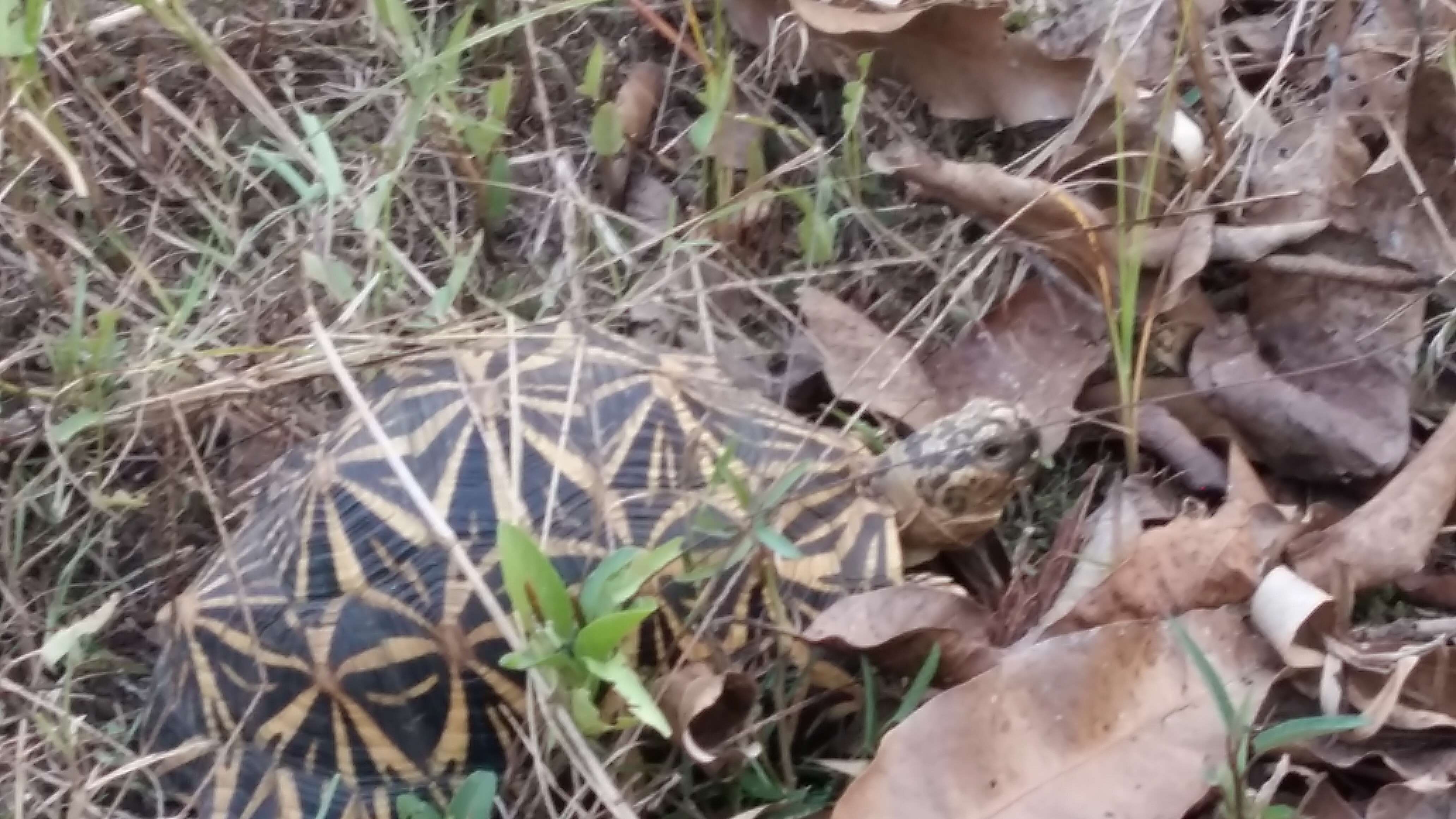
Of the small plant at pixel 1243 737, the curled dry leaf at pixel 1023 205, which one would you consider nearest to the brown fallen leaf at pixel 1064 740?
the small plant at pixel 1243 737

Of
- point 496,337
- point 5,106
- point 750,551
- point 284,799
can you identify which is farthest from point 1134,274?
point 5,106

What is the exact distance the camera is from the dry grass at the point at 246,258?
1.17m

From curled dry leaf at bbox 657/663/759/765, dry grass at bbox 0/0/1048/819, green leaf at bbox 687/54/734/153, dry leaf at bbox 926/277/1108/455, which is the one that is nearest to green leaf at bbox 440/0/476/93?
dry grass at bbox 0/0/1048/819

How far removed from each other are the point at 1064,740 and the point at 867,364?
42 cm

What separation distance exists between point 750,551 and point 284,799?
0.42 meters

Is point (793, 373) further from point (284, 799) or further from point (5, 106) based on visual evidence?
point (5, 106)

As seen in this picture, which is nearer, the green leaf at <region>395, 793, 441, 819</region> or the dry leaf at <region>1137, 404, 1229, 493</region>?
the green leaf at <region>395, 793, 441, 819</region>

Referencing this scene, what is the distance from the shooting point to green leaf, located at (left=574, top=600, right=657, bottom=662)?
2.81ft

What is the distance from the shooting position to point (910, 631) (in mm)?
1001

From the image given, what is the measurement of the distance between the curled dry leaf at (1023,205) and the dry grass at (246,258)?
0.05 metres

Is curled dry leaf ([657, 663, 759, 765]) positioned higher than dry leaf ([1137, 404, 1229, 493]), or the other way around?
dry leaf ([1137, 404, 1229, 493])

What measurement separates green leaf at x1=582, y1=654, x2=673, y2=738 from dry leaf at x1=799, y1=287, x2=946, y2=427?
0.41 m

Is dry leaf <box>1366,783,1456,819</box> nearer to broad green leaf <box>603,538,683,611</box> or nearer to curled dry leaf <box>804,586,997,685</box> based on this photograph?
curled dry leaf <box>804,586,997,685</box>

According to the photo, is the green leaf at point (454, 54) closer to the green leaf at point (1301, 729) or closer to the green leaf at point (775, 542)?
the green leaf at point (775, 542)
